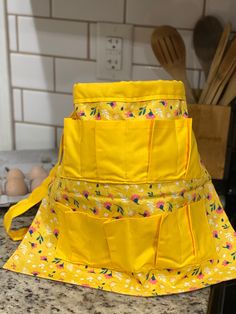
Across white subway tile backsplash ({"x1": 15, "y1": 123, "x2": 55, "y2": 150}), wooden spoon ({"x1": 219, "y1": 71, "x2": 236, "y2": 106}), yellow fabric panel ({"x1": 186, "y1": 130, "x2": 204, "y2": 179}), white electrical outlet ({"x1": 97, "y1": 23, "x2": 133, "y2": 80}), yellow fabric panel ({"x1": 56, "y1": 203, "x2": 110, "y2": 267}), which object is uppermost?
white electrical outlet ({"x1": 97, "y1": 23, "x2": 133, "y2": 80})

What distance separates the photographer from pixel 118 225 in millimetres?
707

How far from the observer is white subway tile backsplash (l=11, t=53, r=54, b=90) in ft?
3.68

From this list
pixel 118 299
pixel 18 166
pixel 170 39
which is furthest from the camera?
pixel 18 166

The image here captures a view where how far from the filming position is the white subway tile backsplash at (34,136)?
1.19m

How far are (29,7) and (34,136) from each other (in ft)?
1.08

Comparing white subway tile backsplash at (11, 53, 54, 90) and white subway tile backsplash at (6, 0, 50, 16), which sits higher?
white subway tile backsplash at (6, 0, 50, 16)

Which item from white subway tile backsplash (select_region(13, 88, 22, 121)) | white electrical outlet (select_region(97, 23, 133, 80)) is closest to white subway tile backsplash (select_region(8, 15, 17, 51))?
white subway tile backsplash (select_region(13, 88, 22, 121))

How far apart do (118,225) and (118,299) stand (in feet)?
0.38

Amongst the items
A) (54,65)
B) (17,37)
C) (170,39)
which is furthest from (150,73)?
(17,37)

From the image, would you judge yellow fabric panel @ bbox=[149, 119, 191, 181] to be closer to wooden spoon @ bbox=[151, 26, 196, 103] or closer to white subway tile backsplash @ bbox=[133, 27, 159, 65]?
wooden spoon @ bbox=[151, 26, 196, 103]

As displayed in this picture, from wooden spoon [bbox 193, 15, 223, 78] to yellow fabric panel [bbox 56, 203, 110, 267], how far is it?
46cm

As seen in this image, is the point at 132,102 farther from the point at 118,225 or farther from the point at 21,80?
the point at 21,80

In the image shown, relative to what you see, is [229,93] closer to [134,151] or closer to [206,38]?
[206,38]

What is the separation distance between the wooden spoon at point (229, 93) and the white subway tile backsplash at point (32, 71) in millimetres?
445
